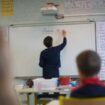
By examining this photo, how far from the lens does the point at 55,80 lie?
182 inches

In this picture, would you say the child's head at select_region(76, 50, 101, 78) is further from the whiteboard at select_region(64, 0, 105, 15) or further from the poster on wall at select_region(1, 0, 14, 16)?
the poster on wall at select_region(1, 0, 14, 16)

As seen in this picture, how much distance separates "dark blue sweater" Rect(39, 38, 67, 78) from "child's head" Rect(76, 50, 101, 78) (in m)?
3.21

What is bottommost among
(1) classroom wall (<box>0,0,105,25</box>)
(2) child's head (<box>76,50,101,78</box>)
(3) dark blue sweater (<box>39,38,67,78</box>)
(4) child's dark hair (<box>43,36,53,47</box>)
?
(3) dark blue sweater (<box>39,38,67,78</box>)

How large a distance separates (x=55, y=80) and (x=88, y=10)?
168 centimetres

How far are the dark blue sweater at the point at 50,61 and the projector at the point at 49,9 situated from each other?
2.32ft

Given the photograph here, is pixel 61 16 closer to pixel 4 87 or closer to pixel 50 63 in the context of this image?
pixel 50 63

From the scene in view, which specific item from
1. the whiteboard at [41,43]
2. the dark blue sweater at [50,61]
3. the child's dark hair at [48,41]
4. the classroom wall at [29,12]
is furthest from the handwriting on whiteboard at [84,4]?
the dark blue sweater at [50,61]

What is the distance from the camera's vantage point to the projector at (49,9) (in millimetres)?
5453

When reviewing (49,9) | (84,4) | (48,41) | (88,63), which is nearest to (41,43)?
(48,41)

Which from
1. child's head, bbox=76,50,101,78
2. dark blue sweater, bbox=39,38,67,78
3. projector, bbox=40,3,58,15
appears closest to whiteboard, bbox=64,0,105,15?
projector, bbox=40,3,58,15

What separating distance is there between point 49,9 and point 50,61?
0.98 metres

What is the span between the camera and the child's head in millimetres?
1829

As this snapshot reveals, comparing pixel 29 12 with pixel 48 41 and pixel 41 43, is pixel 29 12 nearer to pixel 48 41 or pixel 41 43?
pixel 41 43

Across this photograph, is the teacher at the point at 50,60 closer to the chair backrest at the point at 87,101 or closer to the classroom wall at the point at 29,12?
the classroom wall at the point at 29,12
